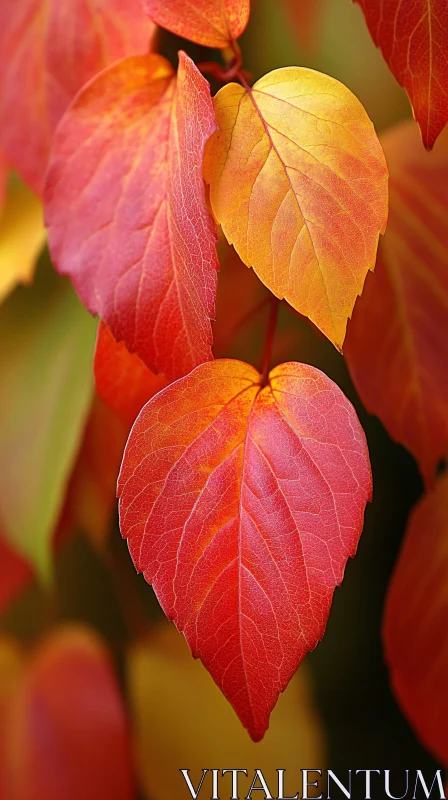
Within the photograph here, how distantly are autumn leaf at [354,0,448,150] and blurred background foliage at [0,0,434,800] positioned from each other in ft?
0.63

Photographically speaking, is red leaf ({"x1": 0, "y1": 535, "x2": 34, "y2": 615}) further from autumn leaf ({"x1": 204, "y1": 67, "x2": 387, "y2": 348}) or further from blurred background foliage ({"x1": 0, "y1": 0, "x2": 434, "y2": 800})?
autumn leaf ({"x1": 204, "y1": 67, "x2": 387, "y2": 348})

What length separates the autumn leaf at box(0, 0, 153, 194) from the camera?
10.2 inches

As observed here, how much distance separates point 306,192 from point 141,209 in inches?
2.2

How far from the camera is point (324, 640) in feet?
1.41

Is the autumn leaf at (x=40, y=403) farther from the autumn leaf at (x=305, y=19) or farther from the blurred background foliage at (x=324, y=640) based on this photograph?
the autumn leaf at (x=305, y=19)

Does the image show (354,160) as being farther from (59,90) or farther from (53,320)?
(53,320)

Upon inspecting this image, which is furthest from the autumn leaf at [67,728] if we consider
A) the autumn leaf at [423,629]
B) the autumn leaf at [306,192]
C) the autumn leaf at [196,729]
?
the autumn leaf at [306,192]

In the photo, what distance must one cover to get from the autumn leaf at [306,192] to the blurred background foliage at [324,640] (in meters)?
0.19

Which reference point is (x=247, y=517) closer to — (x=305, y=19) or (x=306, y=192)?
(x=306, y=192)

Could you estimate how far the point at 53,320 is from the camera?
15.3 inches

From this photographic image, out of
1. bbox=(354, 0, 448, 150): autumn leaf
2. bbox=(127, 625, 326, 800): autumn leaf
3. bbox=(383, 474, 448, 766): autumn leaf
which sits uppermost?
bbox=(354, 0, 448, 150): autumn leaf

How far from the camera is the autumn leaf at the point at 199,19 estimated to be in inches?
7.9

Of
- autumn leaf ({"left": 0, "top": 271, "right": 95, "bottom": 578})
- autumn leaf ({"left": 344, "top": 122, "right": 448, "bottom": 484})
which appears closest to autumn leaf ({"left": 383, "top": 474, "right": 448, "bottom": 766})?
autumn leaf ({"left": 344, "top": 122, "right": 448, "bottom": 484})

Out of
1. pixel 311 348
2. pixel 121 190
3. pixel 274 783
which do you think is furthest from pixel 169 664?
pixel 121 190
